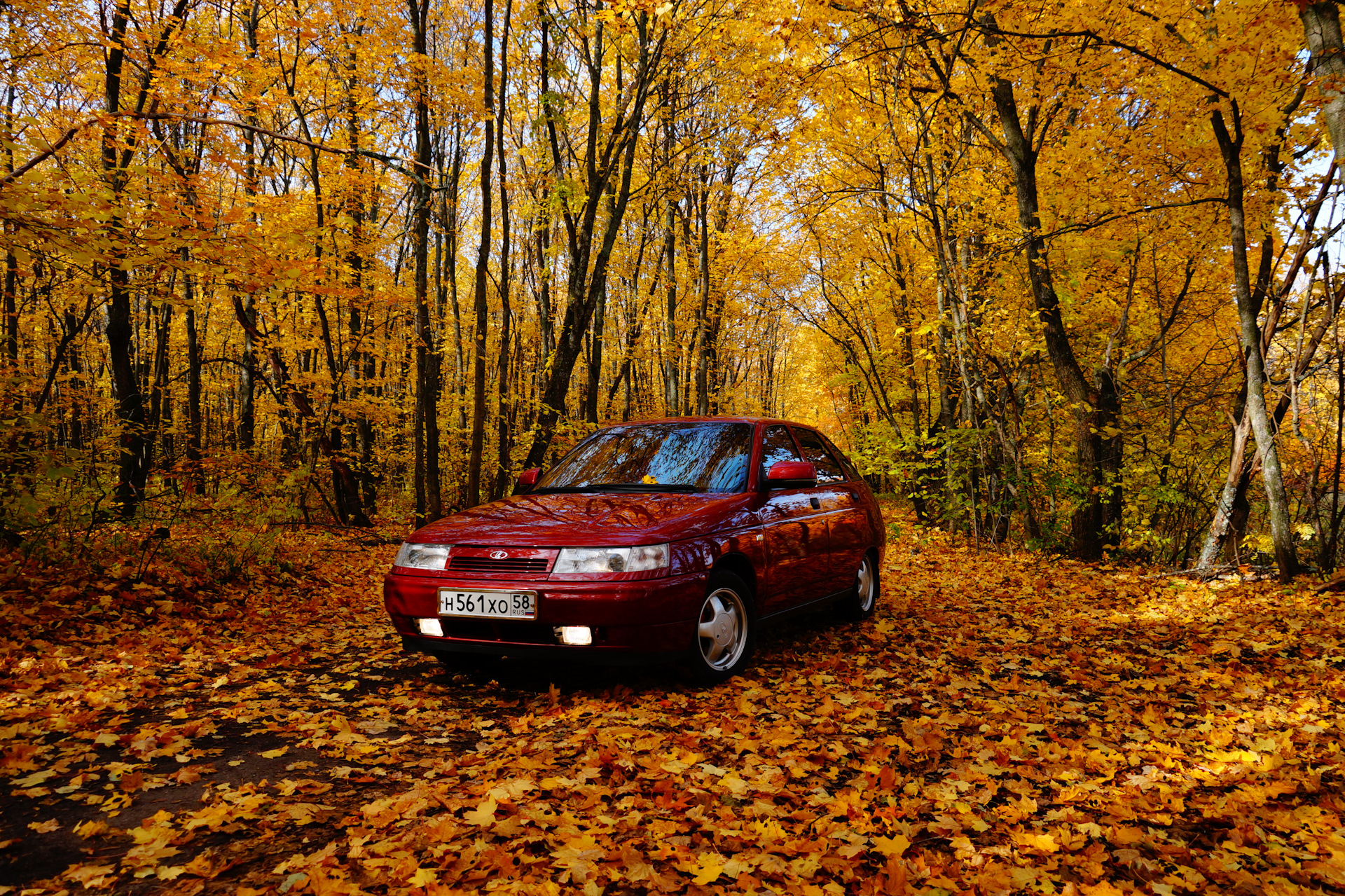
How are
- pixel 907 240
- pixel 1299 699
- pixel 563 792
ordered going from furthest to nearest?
pixel 907 240, pixel 1299 699, pixel 563 792

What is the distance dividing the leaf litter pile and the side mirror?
47.7 inches

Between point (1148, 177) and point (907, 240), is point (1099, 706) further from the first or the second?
point (907, 240)

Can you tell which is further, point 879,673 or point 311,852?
point 879,673

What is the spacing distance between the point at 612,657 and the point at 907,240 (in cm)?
1431

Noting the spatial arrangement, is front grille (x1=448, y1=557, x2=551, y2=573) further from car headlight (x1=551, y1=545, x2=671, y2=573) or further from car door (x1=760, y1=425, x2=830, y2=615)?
car door (x1=760, y1=425, x2=830, y2=615)

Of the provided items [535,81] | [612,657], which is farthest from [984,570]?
[535,81]

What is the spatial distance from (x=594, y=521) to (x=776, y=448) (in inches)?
71.3

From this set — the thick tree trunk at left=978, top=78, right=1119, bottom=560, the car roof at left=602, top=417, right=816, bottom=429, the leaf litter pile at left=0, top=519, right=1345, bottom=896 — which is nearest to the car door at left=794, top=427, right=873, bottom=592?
the car roof at left=602, top=417, right=816, bottom=429

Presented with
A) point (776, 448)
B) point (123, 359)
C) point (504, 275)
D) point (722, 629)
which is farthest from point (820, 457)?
point (504, 275)

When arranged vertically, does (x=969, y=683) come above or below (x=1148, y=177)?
below

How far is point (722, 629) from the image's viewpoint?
423 cm

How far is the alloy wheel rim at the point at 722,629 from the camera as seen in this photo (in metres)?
4.12

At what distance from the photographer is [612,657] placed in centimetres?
367

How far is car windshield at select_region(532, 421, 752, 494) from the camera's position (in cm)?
471
